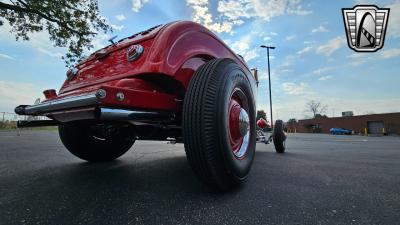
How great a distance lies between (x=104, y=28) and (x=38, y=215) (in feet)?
42.7

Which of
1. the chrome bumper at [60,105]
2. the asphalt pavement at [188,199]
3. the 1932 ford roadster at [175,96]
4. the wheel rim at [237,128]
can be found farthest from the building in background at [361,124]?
the chrome bumper at [60,105]

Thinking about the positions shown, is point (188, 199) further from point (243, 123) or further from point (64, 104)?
point (64, 104)

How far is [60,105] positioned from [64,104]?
75mm

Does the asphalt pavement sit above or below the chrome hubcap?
below

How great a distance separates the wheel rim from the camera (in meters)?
2.43

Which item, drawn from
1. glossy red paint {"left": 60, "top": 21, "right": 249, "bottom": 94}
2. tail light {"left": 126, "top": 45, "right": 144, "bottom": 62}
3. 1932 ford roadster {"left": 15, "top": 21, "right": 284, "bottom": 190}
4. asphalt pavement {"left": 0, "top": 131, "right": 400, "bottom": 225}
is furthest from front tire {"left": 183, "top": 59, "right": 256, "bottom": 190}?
tail light {"left": 126, "top": 45, "right": 144, "bottom": 62}

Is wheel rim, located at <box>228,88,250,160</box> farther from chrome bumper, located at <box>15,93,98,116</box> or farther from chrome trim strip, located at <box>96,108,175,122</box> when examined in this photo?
chrome bumper, located at <box>15,93,98,116</box>

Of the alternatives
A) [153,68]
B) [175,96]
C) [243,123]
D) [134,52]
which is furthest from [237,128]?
[134,52]

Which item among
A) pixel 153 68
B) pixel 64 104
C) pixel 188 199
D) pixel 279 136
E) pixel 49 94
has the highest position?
pixel 153 68

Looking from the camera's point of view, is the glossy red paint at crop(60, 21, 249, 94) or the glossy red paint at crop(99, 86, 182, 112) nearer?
the glossy red paint at crop(99, 86, 182, 112)

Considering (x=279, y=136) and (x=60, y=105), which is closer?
(x=60, y=105)

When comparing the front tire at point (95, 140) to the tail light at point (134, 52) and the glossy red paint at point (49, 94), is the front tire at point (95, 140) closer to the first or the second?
the glossy red paint at point (49, 94)

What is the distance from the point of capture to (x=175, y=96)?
7.84 ft

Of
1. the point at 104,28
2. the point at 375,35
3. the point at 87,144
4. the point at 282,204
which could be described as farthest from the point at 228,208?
the point at 104,28
